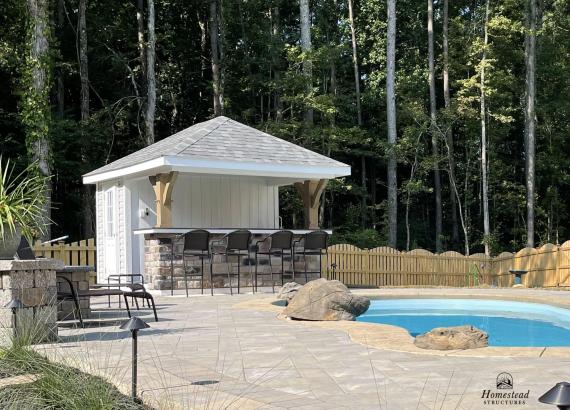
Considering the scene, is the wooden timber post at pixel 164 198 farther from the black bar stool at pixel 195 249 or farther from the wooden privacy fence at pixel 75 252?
the wooden privacy fence at pixel 75 252

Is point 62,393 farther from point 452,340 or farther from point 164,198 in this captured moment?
point 164,198

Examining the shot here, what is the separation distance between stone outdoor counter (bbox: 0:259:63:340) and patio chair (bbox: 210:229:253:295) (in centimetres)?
580

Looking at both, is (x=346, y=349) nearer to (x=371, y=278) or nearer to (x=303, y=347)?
(x=303, y=347)

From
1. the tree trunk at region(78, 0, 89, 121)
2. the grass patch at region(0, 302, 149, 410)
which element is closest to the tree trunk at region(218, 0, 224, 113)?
the tree trunk at region(78, 0, 89, 121)

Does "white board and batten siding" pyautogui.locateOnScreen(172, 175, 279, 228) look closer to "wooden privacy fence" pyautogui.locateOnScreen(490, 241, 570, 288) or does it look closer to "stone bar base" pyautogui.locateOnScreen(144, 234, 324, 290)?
"stone bar base" pyautogui.locateOnScreen(144, 234, 324, 290)

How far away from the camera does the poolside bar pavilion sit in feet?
40.1

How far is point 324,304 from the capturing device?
779 centimetres

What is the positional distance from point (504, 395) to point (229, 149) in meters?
9.90

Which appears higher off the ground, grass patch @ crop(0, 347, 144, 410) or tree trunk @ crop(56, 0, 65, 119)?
tree trunk @ crop(56, 0, 65, 119)

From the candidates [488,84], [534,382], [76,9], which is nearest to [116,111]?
[76,9]

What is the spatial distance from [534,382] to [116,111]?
19826 mm

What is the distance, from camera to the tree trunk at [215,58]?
22.4m

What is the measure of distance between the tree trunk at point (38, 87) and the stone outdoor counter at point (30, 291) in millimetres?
11047

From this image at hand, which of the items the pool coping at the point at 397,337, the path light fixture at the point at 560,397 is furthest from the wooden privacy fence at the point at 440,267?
the path light fixture at the point at 560,397
